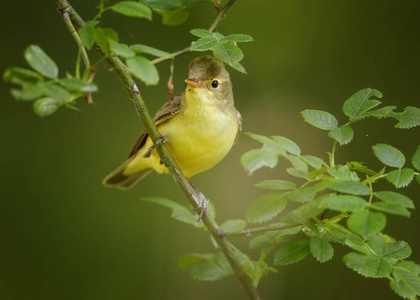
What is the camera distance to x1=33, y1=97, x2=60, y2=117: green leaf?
105 cm

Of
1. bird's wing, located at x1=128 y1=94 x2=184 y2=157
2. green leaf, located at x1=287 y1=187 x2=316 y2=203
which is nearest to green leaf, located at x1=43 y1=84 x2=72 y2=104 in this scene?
green leaf, located at x1=287 y1=187 x2=316 y2=203

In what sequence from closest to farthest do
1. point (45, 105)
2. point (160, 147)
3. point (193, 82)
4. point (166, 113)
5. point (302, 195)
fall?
point (45, 105) < point (302, 195) < point (160, 147) < point (193, 82) < point (166, 113)

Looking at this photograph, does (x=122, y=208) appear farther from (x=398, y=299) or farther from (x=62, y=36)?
(x=398, y=299)

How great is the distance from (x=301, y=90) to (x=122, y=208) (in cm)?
155

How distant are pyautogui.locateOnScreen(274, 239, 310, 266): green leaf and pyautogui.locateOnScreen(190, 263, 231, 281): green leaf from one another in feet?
1.49

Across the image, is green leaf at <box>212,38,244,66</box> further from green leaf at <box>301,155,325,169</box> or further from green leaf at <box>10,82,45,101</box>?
green leaf at <box>10,82,45,101</box>

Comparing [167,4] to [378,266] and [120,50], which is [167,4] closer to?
[120,50]

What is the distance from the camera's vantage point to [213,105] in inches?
96.0

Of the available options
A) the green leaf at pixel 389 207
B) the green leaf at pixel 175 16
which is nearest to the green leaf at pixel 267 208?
the green leaf at pixel 389 207

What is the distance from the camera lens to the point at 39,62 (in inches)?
40.8

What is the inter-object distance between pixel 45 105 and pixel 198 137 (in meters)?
1.30

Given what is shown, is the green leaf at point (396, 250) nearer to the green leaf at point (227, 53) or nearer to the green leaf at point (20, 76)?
the green leaf at point (227, 53)

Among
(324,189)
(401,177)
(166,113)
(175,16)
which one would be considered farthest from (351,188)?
(166,113)

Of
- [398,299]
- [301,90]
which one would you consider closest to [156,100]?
[301,90]
